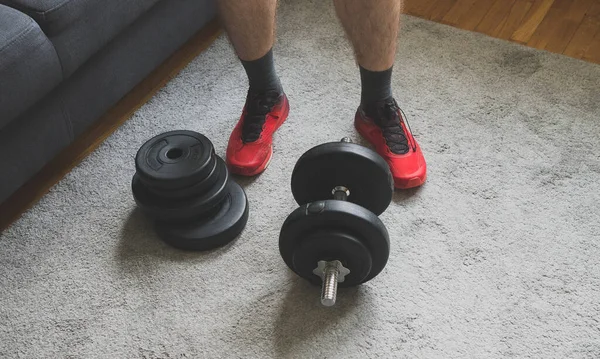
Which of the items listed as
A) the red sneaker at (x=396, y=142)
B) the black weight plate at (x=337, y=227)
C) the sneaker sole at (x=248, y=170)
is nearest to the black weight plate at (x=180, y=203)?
the sneaker sole at (x=248, y=170)

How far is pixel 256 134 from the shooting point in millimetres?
1530

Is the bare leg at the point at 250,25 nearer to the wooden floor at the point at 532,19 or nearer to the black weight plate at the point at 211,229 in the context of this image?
the black weight plate at the point at 211,229

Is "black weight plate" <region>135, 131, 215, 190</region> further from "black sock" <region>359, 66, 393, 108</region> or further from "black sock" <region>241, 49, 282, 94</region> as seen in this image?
"black sock" <region>359, 66, 393, 108</region>

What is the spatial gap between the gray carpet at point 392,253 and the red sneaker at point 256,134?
0.04 meters

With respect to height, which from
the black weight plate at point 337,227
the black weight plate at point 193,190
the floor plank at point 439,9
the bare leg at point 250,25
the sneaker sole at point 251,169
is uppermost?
the bare leg at point 250,25

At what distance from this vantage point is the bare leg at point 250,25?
1.42 meters

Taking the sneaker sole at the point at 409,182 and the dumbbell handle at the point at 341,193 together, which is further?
the sneaker sole at the point at 409,182

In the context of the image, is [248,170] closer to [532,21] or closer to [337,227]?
[337,227]

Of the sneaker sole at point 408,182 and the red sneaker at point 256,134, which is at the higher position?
the red sneaker at point 256,134

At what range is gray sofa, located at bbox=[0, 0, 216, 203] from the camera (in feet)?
4.22

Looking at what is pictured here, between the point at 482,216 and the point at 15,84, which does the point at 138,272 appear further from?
the point at 482,216

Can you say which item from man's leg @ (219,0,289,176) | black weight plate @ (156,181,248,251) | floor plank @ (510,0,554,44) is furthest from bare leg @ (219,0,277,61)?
floor plank @ (510,0,554,44)

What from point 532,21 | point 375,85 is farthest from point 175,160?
point 532,21

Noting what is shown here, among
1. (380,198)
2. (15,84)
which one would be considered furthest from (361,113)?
(15,84)
